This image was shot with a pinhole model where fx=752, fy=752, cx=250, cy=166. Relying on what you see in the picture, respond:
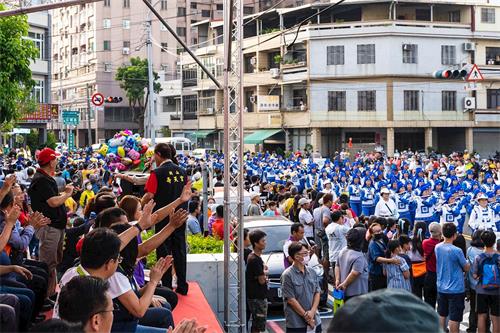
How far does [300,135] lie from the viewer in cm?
5409

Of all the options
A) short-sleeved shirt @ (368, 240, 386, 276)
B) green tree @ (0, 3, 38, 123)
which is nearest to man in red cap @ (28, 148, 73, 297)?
short-sleeved shirt @ (368, 240, 386, 276)

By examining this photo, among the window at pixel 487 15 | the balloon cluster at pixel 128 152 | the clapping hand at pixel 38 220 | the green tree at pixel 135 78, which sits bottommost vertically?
the clapping hand at pixel 38 220

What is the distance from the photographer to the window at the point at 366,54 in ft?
166

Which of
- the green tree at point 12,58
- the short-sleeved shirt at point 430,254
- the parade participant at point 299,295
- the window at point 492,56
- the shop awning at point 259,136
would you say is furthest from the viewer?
the shop awning at point 259,136

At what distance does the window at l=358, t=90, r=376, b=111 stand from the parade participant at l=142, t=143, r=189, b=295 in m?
43.3

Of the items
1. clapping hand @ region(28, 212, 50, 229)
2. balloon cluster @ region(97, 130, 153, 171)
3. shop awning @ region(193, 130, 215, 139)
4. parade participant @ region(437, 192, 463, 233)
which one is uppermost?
shop awning @ region(193, 130, 215, 139)

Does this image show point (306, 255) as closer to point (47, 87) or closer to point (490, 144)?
point (47, 87)

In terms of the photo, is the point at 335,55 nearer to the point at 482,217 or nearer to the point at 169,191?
the point at 482,217

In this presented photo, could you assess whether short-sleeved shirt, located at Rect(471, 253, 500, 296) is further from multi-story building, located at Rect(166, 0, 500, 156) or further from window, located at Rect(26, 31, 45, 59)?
multi-story building, located at Rect(166, 0, 500, 156)

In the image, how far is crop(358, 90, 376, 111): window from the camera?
50.8 m

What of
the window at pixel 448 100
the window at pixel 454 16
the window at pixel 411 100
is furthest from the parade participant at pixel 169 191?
the window at pixel 454 16

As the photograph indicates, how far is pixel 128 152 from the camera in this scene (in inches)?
698

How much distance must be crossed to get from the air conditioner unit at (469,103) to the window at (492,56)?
10.3ft

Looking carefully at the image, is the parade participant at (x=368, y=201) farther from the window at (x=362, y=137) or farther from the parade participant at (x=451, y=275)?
the window at (x=362, y=137)
